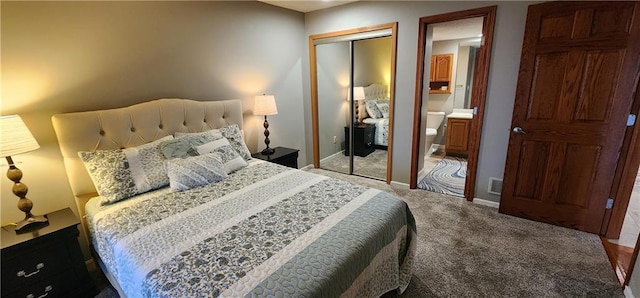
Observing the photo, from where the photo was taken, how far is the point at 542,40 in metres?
A: 2.26

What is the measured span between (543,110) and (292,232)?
2.42 meters

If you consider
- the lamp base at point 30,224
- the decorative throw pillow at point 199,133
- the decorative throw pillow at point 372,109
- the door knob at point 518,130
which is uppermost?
the decorative throw pillow at point 372,109

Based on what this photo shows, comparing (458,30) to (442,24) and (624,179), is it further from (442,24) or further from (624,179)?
(624,179)

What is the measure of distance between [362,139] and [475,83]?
5.37 feet

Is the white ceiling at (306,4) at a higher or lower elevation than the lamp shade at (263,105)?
higher

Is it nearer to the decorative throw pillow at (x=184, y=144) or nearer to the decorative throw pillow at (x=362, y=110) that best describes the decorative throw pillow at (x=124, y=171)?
the decorative throw pillow at (x=184, y=144)

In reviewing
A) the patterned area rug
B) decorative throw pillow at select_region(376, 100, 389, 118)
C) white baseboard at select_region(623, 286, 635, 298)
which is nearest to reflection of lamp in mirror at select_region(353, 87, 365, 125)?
decorative throw pillow at select_region(376, 100, 389, 118)

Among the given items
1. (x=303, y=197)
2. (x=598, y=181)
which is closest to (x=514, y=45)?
(x=598, y=181)

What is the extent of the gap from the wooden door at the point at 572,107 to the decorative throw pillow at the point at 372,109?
167 cm

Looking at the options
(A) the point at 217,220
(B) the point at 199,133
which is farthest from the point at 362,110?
(A) the point at 217,220

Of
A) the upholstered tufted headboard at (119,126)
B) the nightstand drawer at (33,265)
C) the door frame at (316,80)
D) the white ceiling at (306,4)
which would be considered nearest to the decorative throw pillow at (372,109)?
the door frame at (316,80)

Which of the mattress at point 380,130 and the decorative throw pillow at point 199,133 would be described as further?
the mattress at point 380,130

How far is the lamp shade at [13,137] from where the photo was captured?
150 centimetres

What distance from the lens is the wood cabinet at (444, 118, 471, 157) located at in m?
4.49
